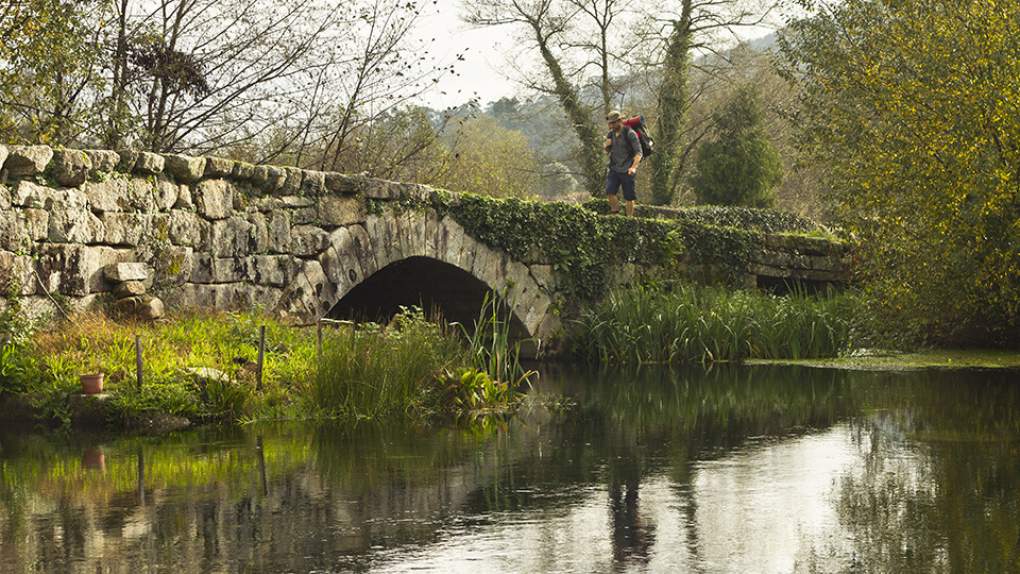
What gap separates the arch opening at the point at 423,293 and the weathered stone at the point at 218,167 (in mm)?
4062

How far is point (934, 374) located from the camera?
14.9 meters

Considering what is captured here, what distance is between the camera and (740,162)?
30.2 meters

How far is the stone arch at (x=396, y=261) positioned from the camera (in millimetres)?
14406

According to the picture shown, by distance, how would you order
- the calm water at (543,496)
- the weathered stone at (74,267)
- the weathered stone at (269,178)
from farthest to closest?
the weathered stone at (269,178) < the weathered stone at (74,267) < the calm water at (543,496)

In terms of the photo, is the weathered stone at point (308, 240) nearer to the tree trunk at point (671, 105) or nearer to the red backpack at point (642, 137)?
the red backpack at point (642, 137)

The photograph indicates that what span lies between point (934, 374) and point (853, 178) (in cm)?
399

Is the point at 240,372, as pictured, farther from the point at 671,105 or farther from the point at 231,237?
the point at 671,105

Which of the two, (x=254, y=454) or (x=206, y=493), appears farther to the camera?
(x=254, y=454)

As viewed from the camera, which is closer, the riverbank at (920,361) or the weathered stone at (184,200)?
the weathered stone at (184,200)

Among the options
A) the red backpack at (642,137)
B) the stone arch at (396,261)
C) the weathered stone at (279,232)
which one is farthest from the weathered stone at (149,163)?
the red backpack at (642,137)

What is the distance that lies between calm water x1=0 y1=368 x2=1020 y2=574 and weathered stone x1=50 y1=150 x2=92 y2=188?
2.41 meters

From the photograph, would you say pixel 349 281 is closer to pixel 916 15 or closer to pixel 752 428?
pixel 752 428

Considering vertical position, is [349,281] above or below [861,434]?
above

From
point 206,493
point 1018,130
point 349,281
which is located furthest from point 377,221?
point 206,493
